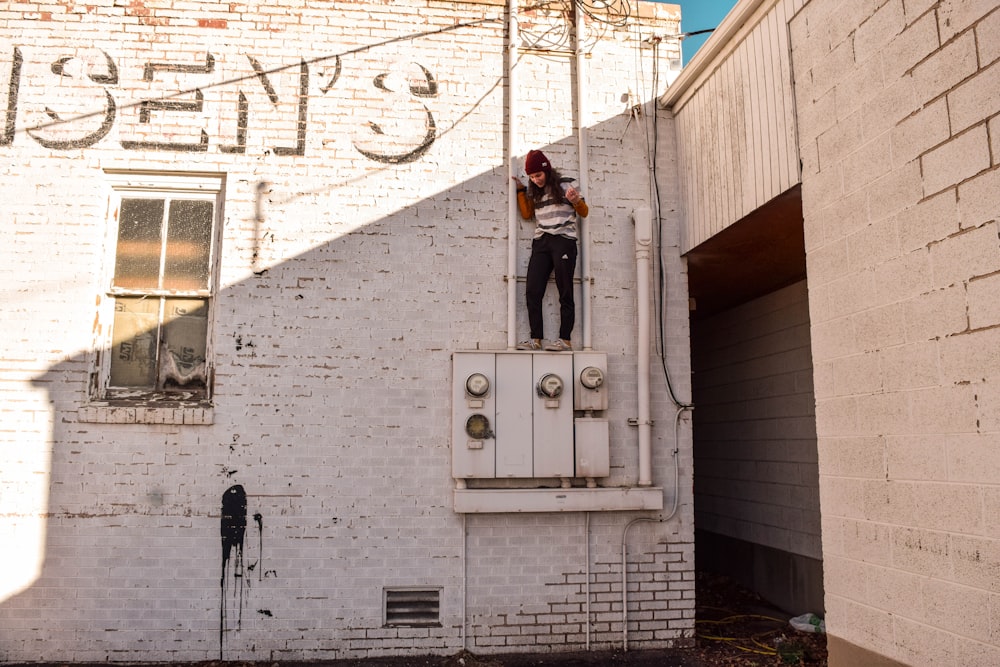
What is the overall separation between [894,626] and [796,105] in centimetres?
292

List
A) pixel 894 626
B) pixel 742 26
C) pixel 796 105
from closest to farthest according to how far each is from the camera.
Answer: pixel 894 626 → pixel 796 105 → pixel 742 26

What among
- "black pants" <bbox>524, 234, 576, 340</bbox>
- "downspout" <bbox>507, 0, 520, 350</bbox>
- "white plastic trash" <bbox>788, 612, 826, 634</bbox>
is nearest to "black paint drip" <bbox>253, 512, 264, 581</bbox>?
"downspout" <bbox>507, 0, 520, 350</bbox>

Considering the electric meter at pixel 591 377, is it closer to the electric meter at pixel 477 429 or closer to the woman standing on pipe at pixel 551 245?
the woman standing on pipe at pixel 551 245

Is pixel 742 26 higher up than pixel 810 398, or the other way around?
pixel 742 26

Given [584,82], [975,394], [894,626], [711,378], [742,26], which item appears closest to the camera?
[975,394]

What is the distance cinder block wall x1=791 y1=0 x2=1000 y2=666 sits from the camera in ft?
9.95

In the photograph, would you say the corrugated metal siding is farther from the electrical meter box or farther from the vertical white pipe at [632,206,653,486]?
the electrical meter box

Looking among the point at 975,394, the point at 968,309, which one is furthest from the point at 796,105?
the point at 975,394

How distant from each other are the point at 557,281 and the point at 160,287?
10.1ft

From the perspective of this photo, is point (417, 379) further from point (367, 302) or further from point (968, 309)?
point (968, 309)

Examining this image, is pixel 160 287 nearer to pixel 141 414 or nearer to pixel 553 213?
pixel 141 414

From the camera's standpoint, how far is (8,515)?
5305mm

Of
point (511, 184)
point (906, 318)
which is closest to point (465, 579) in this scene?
point (511, 184)

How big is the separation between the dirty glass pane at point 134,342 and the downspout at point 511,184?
2.72 m
